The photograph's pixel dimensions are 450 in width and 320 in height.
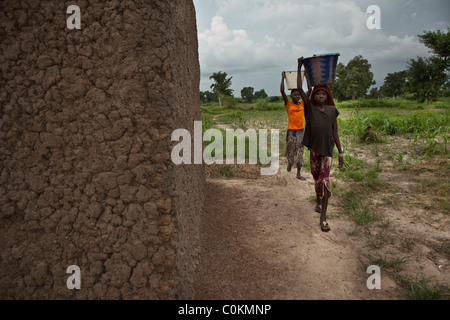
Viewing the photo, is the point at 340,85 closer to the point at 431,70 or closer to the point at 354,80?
the point at 354,80

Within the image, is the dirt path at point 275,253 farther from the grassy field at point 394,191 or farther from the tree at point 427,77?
the tree at point 427,77

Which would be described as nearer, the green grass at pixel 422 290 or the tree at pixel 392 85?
the green grass at pixel 422 290

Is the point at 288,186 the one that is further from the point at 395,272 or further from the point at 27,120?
the point at 27,120

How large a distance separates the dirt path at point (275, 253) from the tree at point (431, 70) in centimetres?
2262

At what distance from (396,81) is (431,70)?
25341 mm

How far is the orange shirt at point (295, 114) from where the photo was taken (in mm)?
4457

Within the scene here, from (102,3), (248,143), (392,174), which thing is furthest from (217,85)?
(102,3)

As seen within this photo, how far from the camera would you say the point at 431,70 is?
2022cm

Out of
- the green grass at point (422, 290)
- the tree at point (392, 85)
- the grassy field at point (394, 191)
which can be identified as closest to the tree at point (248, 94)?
the tree at point (392, 85)

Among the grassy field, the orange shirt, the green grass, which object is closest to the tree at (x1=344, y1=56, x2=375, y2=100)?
the grassy field

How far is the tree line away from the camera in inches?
781

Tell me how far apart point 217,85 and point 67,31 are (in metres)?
29.4

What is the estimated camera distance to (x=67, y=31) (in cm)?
175

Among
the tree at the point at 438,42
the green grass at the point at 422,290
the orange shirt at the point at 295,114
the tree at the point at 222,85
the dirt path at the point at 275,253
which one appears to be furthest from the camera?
the tree at the point at 222,85
